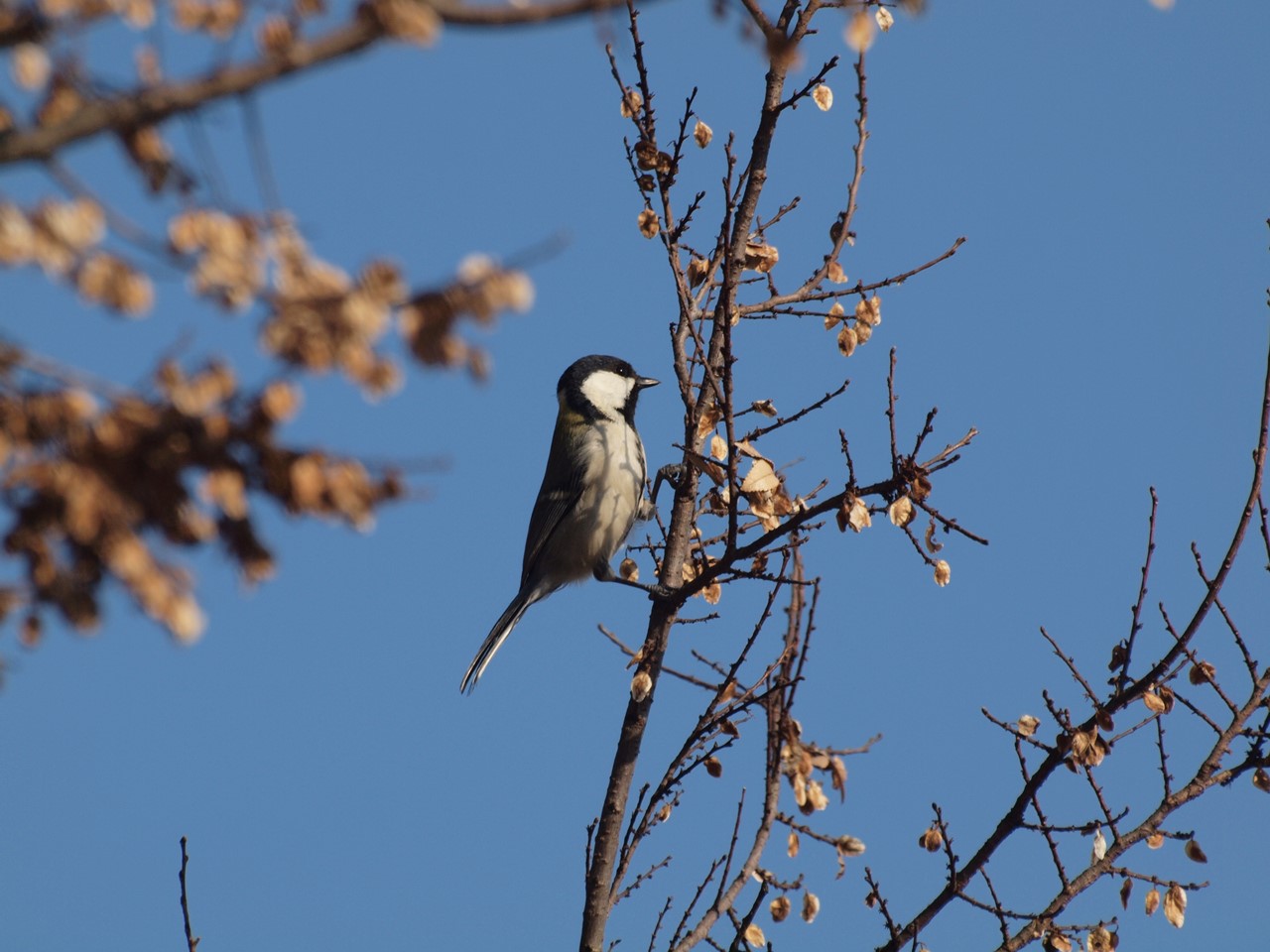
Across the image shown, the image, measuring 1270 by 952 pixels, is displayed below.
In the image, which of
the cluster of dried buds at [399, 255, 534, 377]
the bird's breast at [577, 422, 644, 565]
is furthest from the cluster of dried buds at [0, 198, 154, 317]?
the bird's breast at [577, 422, 644, 565]

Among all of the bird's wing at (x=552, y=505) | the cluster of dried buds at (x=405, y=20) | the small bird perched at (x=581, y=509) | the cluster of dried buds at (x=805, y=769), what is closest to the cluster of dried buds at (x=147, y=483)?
the cluster of dried buds at (x=405, y=20)

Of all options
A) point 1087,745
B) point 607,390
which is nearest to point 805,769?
point 1087,745

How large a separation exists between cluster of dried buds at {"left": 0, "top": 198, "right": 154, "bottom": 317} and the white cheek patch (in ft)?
14.7

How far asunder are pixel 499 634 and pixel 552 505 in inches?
26.1

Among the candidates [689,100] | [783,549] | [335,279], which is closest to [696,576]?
[783,549]

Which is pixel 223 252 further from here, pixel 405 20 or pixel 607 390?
pixel 607 390

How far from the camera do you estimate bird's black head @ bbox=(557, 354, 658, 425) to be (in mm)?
6488

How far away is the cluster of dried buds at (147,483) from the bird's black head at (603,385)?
4.48 metres

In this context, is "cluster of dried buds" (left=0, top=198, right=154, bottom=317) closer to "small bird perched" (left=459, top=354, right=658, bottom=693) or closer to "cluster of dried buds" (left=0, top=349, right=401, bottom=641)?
"cluster of dried buds" (left=0, top=349, right=401, bottom=641)

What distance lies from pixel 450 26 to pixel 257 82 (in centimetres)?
30

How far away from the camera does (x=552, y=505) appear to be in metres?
6.12

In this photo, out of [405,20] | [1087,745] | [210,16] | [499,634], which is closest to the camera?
[405,20]

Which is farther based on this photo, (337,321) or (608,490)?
(608,490)

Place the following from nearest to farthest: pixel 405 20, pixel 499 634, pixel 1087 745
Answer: pixel 405 20 < pixel 1087 745 < pixel 499 634
